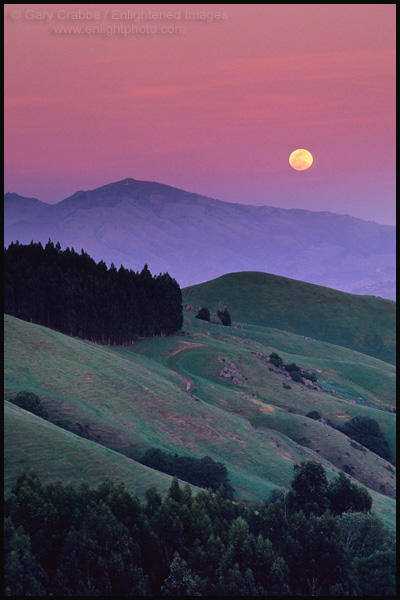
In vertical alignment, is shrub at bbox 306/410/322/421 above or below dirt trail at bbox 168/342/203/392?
below

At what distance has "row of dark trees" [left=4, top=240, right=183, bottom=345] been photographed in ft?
365

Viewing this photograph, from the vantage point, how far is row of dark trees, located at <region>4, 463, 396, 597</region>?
101 ft

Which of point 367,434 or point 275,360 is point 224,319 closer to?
point 275,360

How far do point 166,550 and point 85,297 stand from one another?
86469 millimetres

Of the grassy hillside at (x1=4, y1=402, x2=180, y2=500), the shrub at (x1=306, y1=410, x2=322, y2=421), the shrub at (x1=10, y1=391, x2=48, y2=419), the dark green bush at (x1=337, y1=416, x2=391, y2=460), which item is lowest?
the dark green bush at (x1=337, y1=416, x2=391, y2=460)

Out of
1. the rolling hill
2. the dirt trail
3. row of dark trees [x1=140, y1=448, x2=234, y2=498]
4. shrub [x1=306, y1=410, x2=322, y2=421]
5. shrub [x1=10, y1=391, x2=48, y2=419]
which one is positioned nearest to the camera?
the rolling hill

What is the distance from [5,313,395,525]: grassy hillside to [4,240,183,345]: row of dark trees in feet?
18.0

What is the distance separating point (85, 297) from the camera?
118m

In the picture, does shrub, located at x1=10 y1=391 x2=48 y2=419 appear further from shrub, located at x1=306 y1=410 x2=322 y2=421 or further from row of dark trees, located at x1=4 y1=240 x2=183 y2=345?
shrub, located at x1=306 y1=410 x2=322 y2=421

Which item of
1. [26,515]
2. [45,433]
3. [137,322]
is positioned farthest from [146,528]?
[137,322]

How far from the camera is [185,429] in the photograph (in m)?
73.7

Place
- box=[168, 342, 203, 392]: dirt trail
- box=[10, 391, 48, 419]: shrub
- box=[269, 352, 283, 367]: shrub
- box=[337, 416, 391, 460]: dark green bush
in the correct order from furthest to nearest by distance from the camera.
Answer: box=[269, 352, 283, 367]: shrub, box=[168, 342, 203, 392]: dirt trail, box=[337, 416, 391, 460]: dark green bush, box=[10, 391, 48, 419]: shrub

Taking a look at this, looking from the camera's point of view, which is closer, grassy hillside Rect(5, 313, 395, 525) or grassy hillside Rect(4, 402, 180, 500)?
grassy hillside Rect(4, 402, 180, 500)

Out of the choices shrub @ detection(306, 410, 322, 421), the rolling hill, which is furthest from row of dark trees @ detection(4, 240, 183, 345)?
shrub @ detection(306, 410, 322, 421)
